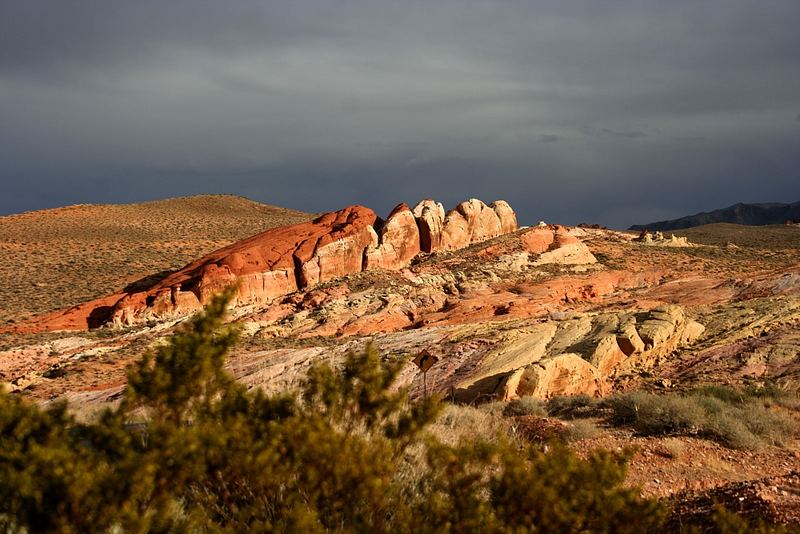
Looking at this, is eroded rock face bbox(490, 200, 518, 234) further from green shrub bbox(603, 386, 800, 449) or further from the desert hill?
green shrub bbox(603, 386, 800, 449)

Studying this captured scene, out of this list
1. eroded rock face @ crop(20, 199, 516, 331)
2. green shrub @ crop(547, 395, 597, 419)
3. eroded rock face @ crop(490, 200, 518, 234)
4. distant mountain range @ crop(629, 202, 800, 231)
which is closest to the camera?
green shrub @ crop(547, 395, 597, 419)

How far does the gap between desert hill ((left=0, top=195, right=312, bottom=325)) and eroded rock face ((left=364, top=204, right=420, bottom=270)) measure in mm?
20998

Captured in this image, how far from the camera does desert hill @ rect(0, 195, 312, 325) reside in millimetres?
45906

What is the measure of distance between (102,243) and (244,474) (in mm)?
62546

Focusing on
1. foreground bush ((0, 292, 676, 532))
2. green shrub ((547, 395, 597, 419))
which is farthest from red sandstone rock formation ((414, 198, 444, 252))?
foreground bush ((0, 292, 676, 532))

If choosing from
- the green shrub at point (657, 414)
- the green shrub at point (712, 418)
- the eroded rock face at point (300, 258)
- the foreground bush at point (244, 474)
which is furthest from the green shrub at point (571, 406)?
the eroded rock face at point (300, 258)

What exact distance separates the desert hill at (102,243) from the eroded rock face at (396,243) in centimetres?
2100

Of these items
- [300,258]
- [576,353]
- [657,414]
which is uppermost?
[300,258]

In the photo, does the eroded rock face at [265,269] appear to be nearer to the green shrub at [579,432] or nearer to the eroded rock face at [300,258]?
the eroded rock face at [300,258]

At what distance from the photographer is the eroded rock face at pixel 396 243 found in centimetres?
3853

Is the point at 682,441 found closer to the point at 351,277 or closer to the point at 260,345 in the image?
the point at 260,345

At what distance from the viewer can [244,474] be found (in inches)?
191

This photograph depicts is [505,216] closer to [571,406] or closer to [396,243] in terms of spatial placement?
[396,243]

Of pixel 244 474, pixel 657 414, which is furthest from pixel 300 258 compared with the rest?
pixel 244 474
